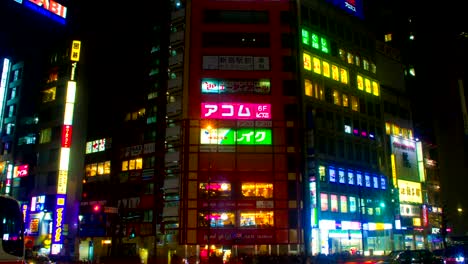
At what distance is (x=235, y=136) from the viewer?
5734 cm

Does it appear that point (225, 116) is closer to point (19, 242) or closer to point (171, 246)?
point (171, 246)

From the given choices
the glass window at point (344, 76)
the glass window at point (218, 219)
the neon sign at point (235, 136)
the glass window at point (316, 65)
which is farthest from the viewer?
the glass window at point (344, 76)

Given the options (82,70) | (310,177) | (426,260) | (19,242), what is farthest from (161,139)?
(19,242)

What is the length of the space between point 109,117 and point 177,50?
66.9 ft

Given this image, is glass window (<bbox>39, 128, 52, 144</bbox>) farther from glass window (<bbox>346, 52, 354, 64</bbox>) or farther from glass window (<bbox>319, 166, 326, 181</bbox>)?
glass window (<bbox>346, 52, 354, 64</bbox>)

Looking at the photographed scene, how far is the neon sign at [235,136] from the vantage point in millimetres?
57281

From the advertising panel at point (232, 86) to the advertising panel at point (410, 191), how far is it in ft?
103

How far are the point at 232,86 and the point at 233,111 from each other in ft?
11.1

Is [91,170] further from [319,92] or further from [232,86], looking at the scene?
[319,92]

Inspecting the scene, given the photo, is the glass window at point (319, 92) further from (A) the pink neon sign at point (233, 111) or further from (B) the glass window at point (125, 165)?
(B) the glass window at point (125, 165)

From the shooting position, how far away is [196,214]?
55.2 meters

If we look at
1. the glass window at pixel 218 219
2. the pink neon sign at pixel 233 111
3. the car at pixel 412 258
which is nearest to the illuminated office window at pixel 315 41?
the pink neon sign at pixel 233 111

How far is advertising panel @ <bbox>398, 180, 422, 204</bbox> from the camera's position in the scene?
74.6 metres

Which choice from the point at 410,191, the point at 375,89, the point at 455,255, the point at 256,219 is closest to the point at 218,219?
the point at 256,219
